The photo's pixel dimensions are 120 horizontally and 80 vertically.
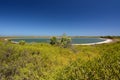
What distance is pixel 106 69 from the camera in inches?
207

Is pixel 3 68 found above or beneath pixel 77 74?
beneath

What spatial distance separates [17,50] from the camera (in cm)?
1280

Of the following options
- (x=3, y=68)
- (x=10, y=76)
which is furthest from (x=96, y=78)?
(x=3, y=68)

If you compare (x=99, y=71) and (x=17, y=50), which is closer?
(x=99, y=71)

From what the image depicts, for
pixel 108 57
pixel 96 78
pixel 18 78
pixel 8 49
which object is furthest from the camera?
pixel 8 49

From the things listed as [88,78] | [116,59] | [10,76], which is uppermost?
[116,59]

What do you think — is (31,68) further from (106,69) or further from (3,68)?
(106,69)

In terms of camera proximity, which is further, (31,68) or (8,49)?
(8,49)

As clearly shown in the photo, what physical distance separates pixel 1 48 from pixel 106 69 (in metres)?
9.68

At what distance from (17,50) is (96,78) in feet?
28.2

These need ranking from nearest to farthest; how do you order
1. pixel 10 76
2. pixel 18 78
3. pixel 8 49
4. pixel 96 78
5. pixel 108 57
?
pixel 96 78 < pixel 108 57 < pixel 18 78 < pixel 10 76 < pixel 8 49

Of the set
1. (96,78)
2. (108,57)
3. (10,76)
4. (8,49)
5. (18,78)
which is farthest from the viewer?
(8,49)

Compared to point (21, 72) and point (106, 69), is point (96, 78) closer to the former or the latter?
point (106, 69)

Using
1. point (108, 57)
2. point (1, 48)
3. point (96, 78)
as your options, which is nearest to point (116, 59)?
point (108, 57)
